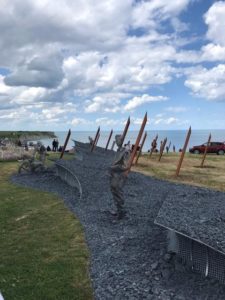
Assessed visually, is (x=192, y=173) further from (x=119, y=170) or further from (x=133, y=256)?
(x=133, y=256)

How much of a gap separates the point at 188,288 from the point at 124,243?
3.21 metres

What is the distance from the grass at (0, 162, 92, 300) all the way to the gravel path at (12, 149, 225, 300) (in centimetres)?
39

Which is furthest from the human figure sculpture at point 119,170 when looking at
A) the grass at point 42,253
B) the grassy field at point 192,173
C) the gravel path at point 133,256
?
the grassy field at point 192,173

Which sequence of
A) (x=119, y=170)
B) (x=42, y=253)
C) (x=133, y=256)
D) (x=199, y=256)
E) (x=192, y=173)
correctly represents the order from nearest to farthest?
(x=199, y=256) → (x=133, y=256) → (x=42, y=253) → (x=119, y=170) → (x=192, y=173)

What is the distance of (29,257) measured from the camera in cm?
1161

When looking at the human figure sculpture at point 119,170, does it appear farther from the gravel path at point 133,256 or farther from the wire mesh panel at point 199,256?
the wire mesh panel at point 199,256

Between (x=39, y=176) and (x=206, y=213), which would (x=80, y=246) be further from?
(x=39, y=176)

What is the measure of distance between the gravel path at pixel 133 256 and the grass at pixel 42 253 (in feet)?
1.29

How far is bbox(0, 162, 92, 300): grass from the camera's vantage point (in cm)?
950

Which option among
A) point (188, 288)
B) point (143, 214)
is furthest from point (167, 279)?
point (143, 214)

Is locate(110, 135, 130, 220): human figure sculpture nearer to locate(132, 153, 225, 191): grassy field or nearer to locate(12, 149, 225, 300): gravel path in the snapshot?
locate(12, 149, 225, 300): gravel path

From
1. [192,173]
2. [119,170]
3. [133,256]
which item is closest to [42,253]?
[133,256]

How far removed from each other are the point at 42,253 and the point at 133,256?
2.72 m

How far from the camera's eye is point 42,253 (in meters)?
11.9
